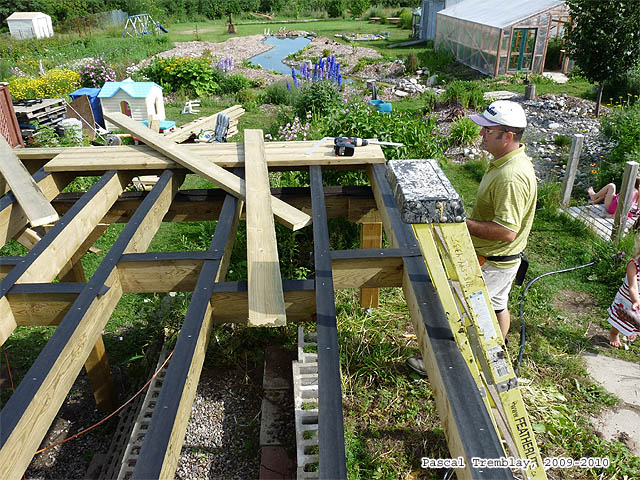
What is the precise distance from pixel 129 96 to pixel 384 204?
10.2 meters

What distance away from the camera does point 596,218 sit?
7.65 m

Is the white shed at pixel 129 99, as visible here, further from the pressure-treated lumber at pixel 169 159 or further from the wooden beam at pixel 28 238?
the pressure-treated lumber at pixel 169 159

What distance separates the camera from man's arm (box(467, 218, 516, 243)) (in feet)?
11.2

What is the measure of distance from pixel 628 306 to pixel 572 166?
3728 mm

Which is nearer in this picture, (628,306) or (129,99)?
(628,306)

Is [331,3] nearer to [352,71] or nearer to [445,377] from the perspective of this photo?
[352,71]

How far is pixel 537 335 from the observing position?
17.0ft

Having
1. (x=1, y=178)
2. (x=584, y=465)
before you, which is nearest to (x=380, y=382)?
(x=584, y=465)

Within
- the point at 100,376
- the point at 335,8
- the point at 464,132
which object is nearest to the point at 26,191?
the point at 100,376

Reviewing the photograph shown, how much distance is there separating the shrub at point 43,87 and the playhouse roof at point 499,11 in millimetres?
14910

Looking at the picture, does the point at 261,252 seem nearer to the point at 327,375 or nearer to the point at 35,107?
the point at 327,375

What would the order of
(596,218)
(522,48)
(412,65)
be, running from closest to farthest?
(596,218)
(522,48)
(412,65)

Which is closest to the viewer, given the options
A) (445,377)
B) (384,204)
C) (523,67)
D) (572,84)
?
(445,377)

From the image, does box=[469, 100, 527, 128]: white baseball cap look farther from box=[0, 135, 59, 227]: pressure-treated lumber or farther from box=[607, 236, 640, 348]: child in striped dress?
box=[0, 135, 59, 227]: pressure-treated lumber
